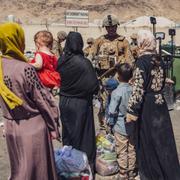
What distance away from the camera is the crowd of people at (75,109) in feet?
13.4

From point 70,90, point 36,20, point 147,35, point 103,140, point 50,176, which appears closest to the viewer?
point 50,176

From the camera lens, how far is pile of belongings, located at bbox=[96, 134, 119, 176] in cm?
616

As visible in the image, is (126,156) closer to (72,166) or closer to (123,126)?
(123,126)

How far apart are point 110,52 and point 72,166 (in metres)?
2.85

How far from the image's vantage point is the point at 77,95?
5.86 meters

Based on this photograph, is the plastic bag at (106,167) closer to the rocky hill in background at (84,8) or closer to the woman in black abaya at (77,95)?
the woman in black abaya at (77,95)

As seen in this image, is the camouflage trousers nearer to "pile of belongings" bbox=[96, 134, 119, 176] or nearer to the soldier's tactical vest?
"pile of belongings" bbox=[96, 134, 119, 176]

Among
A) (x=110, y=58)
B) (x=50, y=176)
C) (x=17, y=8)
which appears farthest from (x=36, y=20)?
(x=50, y=176)

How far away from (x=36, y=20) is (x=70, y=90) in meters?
51.6

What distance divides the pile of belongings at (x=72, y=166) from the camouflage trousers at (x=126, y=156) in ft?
2.54

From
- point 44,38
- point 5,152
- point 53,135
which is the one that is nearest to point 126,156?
point 44,38

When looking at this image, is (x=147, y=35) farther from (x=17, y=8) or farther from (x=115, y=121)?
(x=17, y=8)

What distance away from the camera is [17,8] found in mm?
59000

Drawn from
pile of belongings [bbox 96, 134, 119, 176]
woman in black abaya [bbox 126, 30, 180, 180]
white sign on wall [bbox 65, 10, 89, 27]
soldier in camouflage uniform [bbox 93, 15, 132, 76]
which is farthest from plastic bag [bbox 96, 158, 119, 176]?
white sign on wall [bbox 65, 10, 89, 27]
